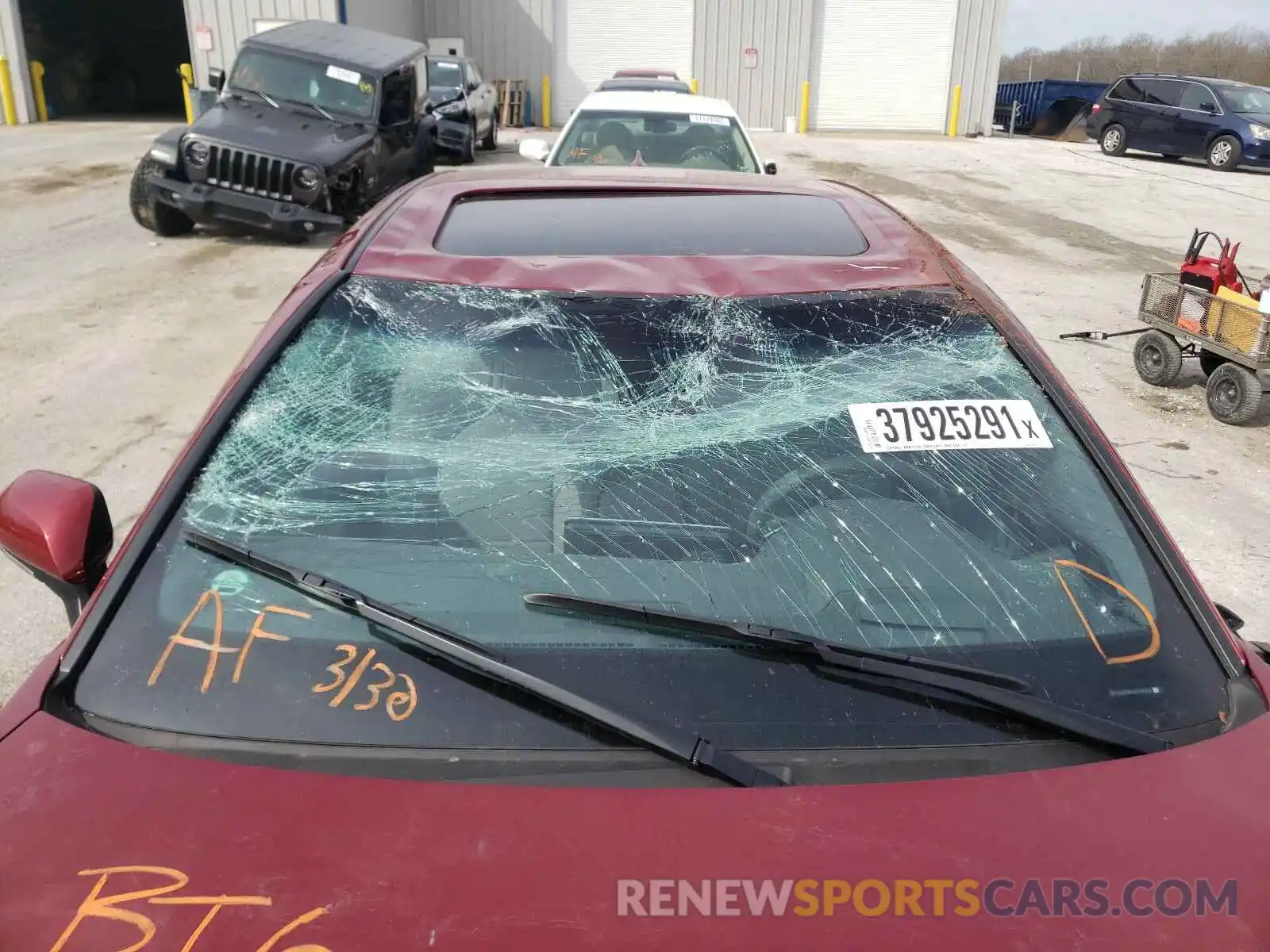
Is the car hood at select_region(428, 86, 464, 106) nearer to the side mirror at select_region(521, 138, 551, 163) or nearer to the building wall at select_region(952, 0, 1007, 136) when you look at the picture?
the side mirror at select_region(521, 138, 551, 163)

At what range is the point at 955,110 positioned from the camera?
82.0 ft

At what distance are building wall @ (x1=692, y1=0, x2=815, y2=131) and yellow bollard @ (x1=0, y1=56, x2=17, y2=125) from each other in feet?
48.5

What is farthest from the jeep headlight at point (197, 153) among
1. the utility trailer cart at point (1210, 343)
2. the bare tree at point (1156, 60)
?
the bare tree at point (1156, 60)

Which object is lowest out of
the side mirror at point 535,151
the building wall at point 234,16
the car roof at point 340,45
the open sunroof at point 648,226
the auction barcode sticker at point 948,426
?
the side mirror at point 535,151

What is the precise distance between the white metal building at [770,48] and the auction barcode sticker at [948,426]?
24874mm

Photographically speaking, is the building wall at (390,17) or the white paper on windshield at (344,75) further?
the building wall at (390,17)

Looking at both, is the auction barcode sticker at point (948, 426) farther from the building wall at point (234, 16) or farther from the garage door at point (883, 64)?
the garage door at point (883, 64)

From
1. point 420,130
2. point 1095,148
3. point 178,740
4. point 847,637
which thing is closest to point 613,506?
point 847,637

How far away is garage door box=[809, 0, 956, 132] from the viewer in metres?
24.7

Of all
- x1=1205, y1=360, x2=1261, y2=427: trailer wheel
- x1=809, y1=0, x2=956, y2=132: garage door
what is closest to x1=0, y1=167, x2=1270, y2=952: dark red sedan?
x1=1205, y1=360, x2=1261, y2=427: trailer wheel

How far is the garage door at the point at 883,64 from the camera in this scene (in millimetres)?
24672

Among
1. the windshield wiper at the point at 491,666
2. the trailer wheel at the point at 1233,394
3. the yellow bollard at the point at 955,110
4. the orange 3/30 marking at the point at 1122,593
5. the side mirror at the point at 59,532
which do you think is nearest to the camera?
the windshield wiper at the point at 491,666

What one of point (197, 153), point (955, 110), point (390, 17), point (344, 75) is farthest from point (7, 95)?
point (955, 110)

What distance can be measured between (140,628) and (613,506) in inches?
30.7
